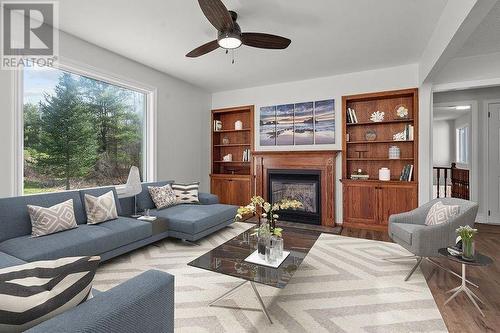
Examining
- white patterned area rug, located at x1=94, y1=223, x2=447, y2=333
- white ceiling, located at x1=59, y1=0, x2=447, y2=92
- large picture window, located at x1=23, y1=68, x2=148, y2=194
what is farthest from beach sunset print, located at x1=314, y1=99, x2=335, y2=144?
large picture window, located at x1=23, y1=68, x2=148, y2=194

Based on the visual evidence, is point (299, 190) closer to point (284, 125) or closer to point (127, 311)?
point (284, 125)

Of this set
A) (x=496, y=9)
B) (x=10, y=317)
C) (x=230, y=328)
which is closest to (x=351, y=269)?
(x=230, y=328)

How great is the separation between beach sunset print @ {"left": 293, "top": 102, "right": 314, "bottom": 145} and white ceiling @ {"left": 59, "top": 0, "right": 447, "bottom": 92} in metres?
0.73

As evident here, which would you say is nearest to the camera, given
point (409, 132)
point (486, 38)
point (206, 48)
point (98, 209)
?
point (206, 48)

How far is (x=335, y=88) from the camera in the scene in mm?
4547

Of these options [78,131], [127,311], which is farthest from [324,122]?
[127,311]

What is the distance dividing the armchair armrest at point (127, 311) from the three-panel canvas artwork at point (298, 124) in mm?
4051

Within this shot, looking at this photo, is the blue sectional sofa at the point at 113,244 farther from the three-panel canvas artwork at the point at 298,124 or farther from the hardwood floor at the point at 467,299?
the hardwood floor at the point at 467,299

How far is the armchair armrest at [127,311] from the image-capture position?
2.61ft

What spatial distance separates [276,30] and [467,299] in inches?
128

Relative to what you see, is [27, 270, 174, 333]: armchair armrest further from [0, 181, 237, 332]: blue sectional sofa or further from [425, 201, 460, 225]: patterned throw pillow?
[425, 201, 460, 225]: patterned throw pillow

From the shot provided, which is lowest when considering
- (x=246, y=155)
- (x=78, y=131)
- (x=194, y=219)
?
(x=194, y=219)

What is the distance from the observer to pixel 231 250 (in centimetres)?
230

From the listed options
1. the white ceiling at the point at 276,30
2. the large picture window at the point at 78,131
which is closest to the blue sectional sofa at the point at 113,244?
the large picture window at the point at 78,131
